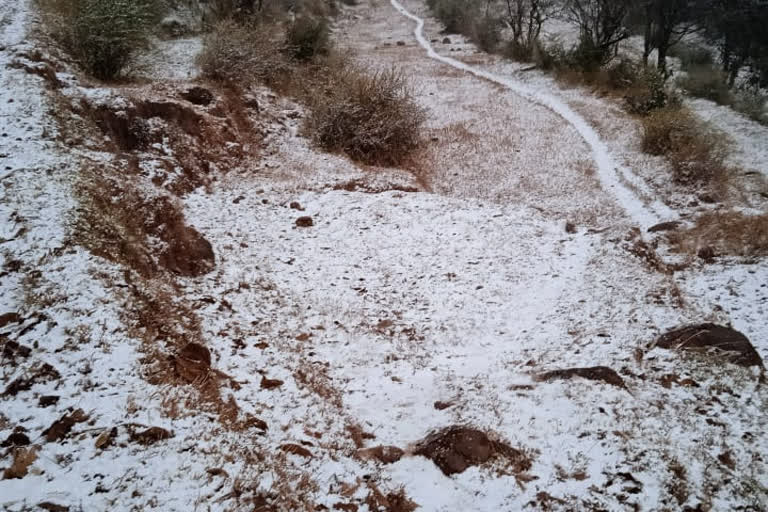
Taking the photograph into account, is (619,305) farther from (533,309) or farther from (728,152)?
(728,152)

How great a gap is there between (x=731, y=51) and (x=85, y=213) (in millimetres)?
23929

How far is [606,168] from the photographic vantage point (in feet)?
39.0

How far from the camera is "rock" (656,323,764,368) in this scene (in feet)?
16.7

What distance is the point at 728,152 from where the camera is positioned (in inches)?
443

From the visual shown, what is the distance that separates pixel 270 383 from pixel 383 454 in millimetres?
1387

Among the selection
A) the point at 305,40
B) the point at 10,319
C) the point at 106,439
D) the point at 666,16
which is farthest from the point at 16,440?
the point at 666,16

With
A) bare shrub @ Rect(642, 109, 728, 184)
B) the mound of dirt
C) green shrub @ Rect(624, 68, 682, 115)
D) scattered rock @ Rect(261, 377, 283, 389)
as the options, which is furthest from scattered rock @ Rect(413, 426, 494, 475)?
green shrub @ Rect(624, 68, 682, 115)

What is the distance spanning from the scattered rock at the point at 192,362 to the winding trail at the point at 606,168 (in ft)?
28.0

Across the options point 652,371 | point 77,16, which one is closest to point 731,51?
point 652,371

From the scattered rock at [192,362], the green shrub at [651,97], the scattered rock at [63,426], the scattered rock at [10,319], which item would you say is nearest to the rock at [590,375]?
the scattered rock at [192,362]

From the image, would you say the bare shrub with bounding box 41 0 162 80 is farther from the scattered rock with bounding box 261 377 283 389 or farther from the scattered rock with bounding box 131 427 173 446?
the scattered rock with bounding box 131 427 173 446

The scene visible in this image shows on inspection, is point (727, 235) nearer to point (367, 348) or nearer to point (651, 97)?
point (367, 348)

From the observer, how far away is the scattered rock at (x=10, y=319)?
153 inches

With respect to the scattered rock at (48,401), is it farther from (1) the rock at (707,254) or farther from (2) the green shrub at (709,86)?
(2) the green shrub at (709,86)
